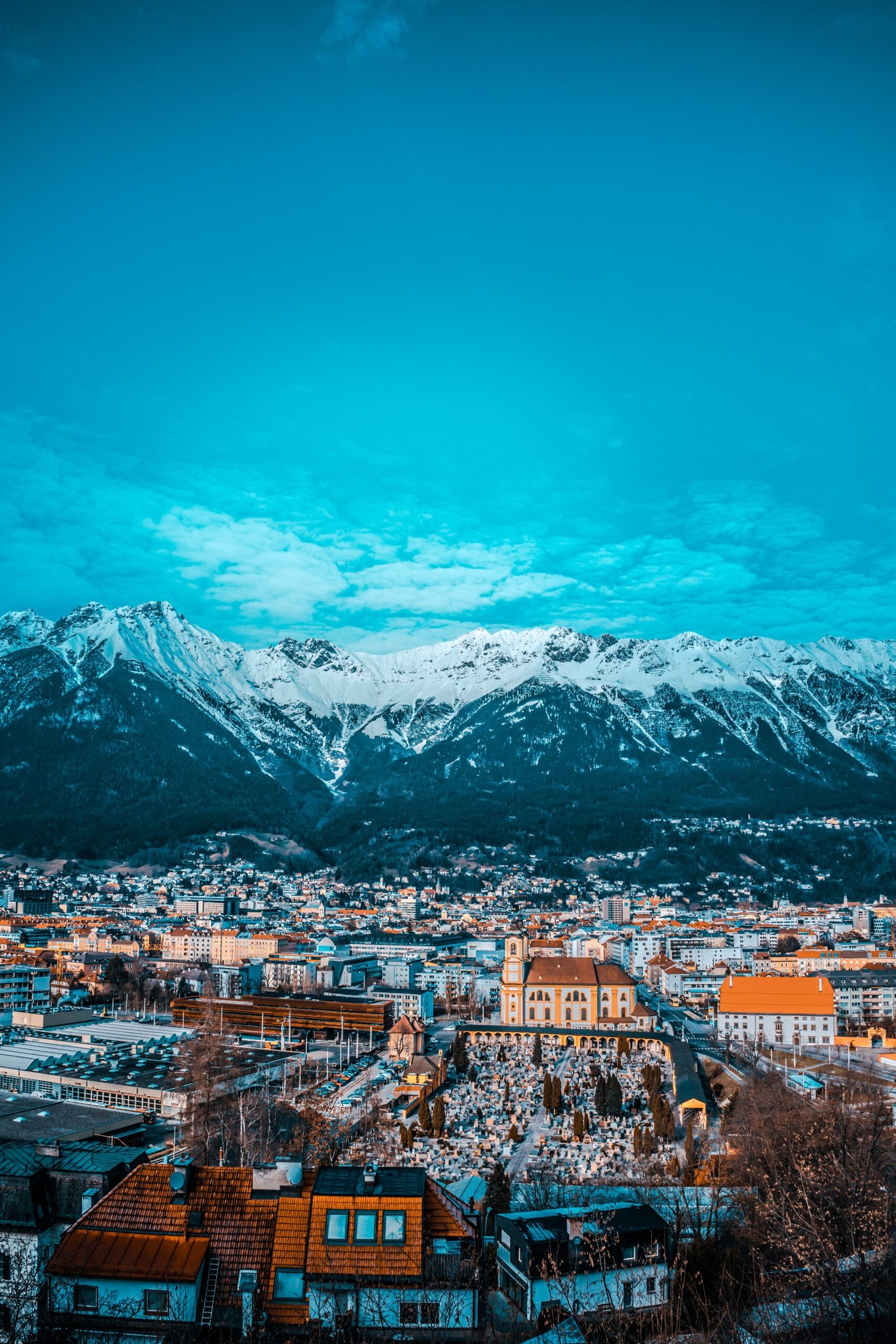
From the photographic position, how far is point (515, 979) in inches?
1848

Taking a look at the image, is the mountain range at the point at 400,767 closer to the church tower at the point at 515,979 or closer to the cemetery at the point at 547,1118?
the church tower at the point at 515,979

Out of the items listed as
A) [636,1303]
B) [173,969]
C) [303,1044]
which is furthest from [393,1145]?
[173,969]

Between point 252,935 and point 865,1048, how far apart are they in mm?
40104

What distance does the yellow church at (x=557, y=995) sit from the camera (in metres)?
46.8

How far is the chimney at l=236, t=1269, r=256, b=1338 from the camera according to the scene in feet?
29.2

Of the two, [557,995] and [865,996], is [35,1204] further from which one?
[865,996]

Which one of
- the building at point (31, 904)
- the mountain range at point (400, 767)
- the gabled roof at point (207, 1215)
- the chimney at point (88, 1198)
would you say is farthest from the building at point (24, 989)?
the mountain range at point (400, 767)

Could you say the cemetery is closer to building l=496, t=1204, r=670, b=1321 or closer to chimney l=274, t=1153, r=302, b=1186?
building l=496, t=1204, r=670, b=1321

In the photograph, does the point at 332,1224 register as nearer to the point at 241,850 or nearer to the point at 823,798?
the point at 241,850

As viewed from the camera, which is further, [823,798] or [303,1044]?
[823,798]

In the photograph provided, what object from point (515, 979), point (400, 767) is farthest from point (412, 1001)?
point (400, 767)

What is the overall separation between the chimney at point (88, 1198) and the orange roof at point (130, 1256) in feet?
2.36

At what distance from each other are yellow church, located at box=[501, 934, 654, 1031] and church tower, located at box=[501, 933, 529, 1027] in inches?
1.0

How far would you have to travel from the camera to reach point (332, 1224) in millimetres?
9516
